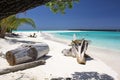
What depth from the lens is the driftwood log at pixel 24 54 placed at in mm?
7836

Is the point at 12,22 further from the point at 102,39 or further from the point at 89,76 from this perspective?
the point at 102,39

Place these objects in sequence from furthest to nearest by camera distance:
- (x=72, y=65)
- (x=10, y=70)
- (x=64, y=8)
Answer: (x=72, y=65)
(x=64, y=8)
(x=10, y=70)

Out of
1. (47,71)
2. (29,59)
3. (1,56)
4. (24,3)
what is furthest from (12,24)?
(24,3)

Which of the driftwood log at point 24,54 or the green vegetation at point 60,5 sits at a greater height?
the green vegetation at point 60,5

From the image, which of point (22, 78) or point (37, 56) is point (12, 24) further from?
point (22, 78)

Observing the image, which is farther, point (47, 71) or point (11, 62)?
point (11, 62)

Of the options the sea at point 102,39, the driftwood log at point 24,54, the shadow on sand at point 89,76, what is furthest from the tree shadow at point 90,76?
the sea at point 102,39

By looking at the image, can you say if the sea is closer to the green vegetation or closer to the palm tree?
the palm tree

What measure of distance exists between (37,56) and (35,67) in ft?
4.97

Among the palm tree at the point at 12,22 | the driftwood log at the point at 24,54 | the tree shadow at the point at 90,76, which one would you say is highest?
the palm tree at the point at 12,22

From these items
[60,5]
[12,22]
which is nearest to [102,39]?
[12,22]

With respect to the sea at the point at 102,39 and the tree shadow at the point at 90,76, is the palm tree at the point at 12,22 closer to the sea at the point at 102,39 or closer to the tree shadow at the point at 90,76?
the sea at the point at 102,39

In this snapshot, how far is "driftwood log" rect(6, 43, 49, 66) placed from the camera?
784cm

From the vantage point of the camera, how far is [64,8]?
7156mm
